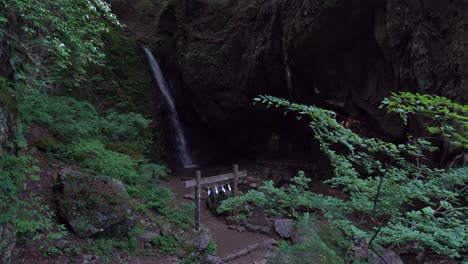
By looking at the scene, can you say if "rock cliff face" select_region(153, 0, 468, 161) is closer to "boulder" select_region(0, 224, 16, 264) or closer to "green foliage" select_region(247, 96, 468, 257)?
"green foliage" select_region(247, 96, 468, 257)

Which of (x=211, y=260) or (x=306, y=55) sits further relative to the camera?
(x=306, y=55)

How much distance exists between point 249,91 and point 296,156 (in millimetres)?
4249

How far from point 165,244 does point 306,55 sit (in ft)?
28.6

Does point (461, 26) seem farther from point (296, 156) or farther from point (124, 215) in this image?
point (296, 156)

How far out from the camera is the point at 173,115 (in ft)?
54.9

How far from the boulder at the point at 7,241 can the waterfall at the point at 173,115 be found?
11.9m

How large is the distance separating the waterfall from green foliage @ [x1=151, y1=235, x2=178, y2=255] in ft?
31.6

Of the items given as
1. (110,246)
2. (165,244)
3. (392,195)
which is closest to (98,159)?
(110,246)

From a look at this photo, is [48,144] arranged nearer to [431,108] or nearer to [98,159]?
[98,159]

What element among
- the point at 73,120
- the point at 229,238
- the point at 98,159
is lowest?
the point at 229,238

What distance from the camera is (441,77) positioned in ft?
22.6

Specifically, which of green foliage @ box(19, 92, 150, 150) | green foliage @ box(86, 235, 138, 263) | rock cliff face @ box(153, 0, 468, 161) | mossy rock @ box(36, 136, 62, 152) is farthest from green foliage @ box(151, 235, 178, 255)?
rock cliff face @ box(153, 0, 468, 161)

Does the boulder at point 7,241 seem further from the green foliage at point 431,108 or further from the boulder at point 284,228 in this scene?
the boulder at point 284,228

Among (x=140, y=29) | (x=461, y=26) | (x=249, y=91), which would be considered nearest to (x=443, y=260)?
(x=461, y=26)
